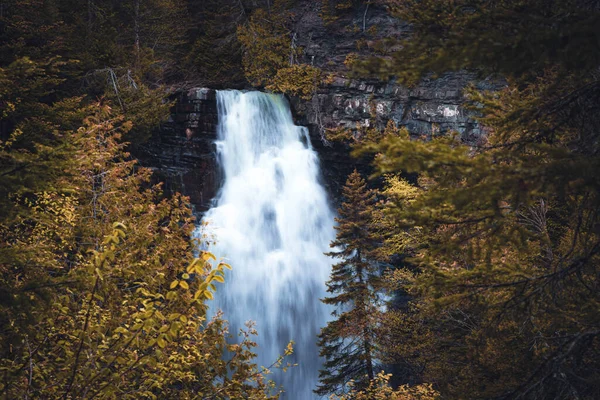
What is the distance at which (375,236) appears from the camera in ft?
43.8

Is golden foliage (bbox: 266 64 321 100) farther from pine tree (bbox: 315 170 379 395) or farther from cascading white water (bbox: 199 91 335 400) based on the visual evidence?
pine tree (bbox: 315 170 379 395)

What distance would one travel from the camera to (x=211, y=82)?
25.2 metres

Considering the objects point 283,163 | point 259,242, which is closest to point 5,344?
point 259,242

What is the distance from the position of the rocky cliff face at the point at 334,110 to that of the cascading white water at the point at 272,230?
2.87 ft

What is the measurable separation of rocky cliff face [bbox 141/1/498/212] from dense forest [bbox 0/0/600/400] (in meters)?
2.37

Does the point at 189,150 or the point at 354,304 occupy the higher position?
the point at 189,150

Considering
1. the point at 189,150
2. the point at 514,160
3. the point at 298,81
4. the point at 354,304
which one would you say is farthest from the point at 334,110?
the point at 514,160

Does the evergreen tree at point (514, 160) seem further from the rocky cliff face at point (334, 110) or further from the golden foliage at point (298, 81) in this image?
the golden foliage at point (298, 81)

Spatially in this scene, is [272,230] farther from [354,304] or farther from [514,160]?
[514,160]

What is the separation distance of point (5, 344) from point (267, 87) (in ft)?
66.5

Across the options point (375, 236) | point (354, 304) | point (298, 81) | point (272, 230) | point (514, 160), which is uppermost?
point (298, 81)

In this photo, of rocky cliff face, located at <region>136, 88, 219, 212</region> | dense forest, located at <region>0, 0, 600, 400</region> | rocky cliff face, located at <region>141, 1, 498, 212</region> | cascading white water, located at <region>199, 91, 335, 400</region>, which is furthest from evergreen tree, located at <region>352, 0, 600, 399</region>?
rocky cliff face, located at <region>141, 1, 498, 212</region>

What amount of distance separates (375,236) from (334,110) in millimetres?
11025

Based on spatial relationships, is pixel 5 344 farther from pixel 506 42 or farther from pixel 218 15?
pixel 218 15
